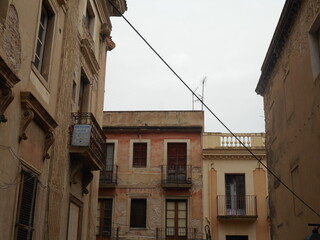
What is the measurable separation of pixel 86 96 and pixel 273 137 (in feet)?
23.4

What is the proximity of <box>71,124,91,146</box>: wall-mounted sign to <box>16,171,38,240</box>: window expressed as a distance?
8.51ft

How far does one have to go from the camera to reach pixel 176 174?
26719mm

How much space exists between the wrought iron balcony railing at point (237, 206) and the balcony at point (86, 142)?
13.4 m

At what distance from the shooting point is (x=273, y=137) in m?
18.0

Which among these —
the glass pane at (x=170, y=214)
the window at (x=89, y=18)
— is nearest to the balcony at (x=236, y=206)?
the glass pane at (x=170, y=214)

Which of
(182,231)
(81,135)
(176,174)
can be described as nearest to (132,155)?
(176,174)

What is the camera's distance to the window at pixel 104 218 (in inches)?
1024

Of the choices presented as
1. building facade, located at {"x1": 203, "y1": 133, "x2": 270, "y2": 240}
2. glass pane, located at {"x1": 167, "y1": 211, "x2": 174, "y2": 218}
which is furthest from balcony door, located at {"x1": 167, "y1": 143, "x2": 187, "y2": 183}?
glass pane, located at {"x1": 167, "y1": 211, "x2": 174, "y2": 218}

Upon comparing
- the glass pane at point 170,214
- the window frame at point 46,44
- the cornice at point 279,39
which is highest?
the cornice at point 279,39

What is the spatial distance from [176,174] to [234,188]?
3.15 m

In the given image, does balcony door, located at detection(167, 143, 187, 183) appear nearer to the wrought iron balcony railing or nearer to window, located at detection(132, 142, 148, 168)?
window, located at detection(132, 142, 148, 168)

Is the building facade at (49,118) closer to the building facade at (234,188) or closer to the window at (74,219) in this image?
the window at (74,219)

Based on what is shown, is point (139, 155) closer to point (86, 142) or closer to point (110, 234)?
point (110, 234)

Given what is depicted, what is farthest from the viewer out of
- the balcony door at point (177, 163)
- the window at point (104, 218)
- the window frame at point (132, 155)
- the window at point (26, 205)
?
the window frame at point (132, 155)
